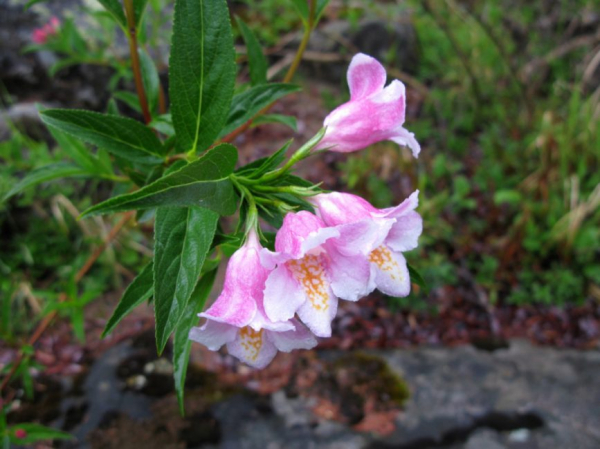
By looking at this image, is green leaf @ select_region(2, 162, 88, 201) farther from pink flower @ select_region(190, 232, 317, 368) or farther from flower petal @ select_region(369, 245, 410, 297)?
flower petal @ select_region(369, 245, 410, 297)

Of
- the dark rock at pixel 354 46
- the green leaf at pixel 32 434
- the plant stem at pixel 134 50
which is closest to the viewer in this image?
the plant stem at pixel 134 50

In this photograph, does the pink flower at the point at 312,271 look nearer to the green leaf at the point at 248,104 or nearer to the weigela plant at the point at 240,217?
the weigela plant at the point at 240,217

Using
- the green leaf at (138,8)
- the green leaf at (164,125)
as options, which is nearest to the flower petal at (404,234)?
the green leaf at (164,125)

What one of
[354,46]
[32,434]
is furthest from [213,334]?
[354,46]

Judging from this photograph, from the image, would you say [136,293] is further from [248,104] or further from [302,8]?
[302,8]

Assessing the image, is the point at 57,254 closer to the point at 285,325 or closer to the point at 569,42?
the point at 285,325

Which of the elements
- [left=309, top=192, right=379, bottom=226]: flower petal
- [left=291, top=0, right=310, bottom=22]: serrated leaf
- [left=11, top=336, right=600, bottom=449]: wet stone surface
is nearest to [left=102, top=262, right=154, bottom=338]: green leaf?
[left=309, top=192, right=379, bottom=226]: flower petal

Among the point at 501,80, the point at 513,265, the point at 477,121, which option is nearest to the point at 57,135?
the point at 513,265

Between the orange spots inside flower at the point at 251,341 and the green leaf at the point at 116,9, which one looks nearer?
the orange spots inside flower at the point at 251,341
